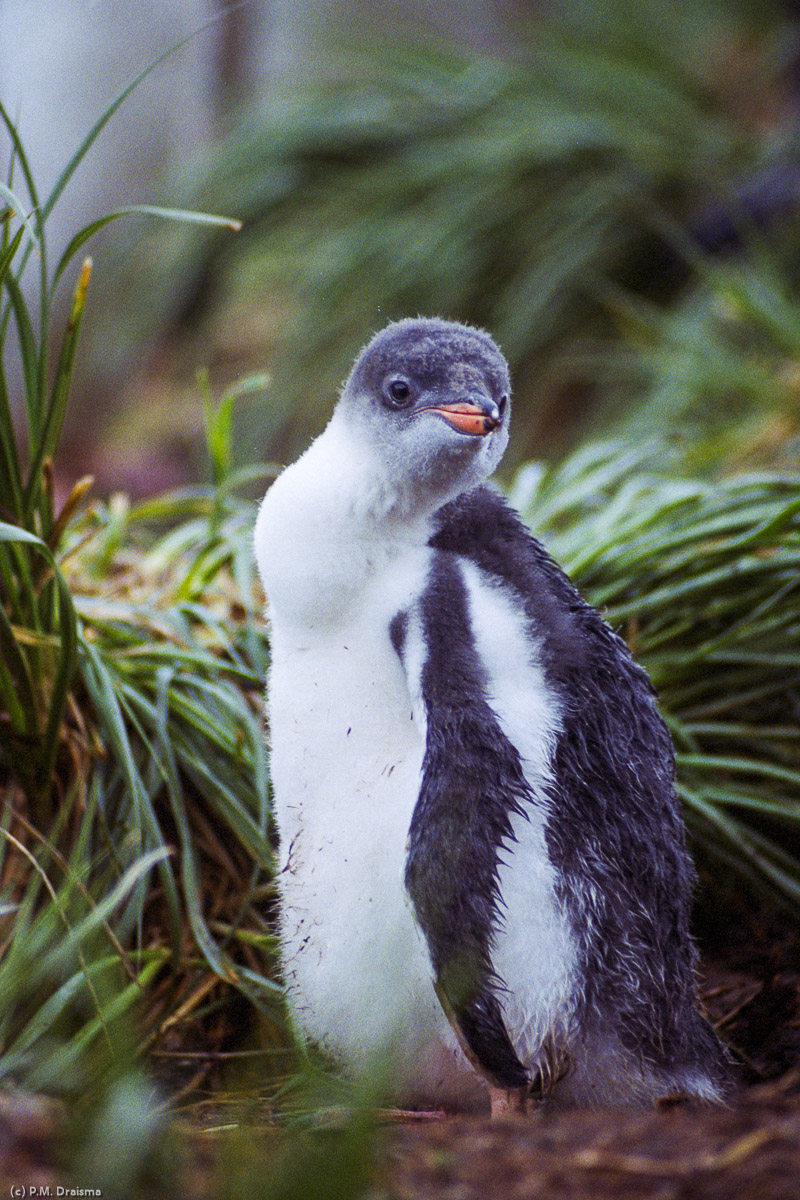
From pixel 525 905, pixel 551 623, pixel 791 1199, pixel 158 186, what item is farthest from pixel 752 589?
pixel 158 186

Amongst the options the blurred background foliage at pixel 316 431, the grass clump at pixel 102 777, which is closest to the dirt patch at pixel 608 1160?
the blurred background foliage at pixel 316 431

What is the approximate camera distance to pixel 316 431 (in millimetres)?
3658

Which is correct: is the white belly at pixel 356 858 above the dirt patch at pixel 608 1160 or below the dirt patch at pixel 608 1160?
above

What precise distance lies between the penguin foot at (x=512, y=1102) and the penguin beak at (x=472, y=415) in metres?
0.62

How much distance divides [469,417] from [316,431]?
2.60 metres

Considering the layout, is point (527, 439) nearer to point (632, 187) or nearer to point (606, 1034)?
point (632, 187)

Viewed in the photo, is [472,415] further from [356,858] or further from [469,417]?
[356,858]

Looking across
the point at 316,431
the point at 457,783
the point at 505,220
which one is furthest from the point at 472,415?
the point at 505,220

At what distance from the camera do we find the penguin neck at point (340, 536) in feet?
3.79

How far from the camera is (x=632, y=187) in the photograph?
3832 mm

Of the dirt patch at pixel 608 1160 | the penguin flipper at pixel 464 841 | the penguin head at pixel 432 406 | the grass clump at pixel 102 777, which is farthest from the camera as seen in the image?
the grass clump at pixel 102 777

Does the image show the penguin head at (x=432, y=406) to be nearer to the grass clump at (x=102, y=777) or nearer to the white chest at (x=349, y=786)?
the white chest at (x=349, y=786)

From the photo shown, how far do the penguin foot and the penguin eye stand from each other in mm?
672

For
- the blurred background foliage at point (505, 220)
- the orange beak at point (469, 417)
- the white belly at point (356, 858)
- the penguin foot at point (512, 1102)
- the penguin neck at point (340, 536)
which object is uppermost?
the blurred background foliage at point (505, 220)
